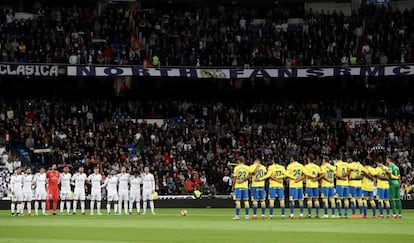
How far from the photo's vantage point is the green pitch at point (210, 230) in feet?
76.4

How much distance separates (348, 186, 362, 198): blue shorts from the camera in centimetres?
3331

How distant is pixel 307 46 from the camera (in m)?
54.2

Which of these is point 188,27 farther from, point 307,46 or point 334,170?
point 334,170

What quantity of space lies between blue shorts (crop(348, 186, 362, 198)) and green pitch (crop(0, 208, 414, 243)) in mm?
2192

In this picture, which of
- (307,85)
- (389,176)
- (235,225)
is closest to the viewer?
(235,225)

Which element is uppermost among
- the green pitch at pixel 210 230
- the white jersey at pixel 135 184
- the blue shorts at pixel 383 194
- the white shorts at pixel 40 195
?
the white jersey at pixel 135 184

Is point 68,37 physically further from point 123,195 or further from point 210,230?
point 210,230

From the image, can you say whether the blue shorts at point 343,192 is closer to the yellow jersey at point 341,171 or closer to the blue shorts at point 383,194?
the yellow jersey at point 341,171

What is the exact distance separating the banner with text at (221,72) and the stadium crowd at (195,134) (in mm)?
2654

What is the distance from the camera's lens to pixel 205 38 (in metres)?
55.6

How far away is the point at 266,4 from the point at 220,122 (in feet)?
35.1

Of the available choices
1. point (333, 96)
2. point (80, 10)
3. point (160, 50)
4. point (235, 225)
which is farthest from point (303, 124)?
point (235, 225)

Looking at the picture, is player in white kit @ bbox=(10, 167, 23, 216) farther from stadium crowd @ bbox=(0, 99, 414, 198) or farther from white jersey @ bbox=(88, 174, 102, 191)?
stadium crowd @ bbox=(0, 99, 414, 198)

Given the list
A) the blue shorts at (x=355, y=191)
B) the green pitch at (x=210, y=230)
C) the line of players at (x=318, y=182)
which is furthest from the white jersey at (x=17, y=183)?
the blue shorts at (x=355, y=191)
